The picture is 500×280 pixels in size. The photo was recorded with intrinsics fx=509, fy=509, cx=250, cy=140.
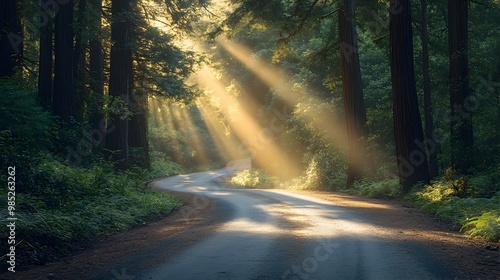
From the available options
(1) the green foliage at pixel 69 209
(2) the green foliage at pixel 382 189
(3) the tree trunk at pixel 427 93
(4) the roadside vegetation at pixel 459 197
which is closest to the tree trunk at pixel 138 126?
(1) the green foliage at pixel 69 209

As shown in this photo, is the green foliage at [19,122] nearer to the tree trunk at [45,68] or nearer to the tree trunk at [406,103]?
the tree trunk at [45,68]

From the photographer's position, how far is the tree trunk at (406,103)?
17547 mm

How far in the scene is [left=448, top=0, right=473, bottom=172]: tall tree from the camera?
709 inches

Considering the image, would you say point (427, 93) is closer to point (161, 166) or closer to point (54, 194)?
point (54, 194)

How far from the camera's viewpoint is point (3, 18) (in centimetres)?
1605

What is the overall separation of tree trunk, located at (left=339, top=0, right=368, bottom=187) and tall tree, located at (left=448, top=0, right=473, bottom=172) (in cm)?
494

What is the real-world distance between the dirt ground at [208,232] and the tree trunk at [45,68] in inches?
276

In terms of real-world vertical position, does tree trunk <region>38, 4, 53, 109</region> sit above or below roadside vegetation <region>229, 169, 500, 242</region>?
above

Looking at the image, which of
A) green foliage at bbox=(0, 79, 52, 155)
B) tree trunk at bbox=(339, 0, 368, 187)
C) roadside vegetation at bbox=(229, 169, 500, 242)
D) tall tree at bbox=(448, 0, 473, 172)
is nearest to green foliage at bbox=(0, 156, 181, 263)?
green foliage at bbox=(0, 79, 52, 155)

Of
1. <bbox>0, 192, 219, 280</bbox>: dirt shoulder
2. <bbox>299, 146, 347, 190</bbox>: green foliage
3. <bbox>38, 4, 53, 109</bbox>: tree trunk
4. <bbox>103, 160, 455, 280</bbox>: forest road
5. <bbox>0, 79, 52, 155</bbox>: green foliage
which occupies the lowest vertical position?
<bbox>0, 192, 219, 280</bbox>: dirt shoulder

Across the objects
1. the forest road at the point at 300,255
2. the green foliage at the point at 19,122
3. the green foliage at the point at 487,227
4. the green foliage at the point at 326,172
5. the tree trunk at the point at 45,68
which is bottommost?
the forest road at the point at 300,255

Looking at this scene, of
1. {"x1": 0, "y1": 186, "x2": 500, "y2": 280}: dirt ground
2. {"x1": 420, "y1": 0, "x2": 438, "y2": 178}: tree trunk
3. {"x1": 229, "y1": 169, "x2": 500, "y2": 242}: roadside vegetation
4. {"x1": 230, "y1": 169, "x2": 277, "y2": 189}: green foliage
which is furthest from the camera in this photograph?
{"x1": 230, "y1": 169, "x2": 277, "y2": 189}: green foliage

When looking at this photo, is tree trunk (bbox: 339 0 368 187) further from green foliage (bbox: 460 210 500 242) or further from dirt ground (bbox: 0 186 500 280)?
green foliage (bbox: 460 210 500 242)

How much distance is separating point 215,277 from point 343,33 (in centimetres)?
1865
